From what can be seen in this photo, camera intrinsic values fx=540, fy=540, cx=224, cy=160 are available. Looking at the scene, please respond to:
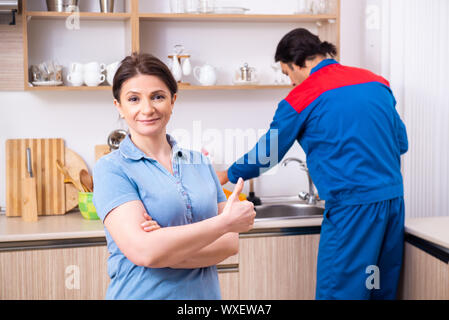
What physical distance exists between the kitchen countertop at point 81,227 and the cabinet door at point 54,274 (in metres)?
0.06

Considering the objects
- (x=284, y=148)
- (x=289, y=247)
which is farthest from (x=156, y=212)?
(x=289, y=247)

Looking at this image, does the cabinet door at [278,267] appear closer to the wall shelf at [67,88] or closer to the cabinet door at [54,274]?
the cabinet door at [54,274]

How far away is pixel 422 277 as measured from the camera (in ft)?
7.13

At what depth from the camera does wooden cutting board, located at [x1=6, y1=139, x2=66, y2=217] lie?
2.70 m

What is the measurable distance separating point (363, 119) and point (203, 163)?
0.97 metres

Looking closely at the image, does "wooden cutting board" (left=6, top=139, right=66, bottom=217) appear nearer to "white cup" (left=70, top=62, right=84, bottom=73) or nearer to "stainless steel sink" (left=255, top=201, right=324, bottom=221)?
"white cup" (left=70, top=62, right=84, bottom=73)

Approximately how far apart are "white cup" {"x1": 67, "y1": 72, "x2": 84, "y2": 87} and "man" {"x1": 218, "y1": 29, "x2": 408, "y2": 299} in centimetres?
100

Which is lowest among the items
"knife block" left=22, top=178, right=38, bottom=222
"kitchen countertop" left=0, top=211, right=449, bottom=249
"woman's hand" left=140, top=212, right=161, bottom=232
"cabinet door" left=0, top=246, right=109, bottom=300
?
"cabinet door" left=0, top=246, right=109, bottom=300

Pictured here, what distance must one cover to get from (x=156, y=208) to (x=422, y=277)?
1361 millimetres

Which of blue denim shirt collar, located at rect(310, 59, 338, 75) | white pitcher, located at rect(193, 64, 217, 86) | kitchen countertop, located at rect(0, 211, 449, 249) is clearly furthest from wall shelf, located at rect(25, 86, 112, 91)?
blue denim shirt collar, located at rect(310, 59, 338, 75)

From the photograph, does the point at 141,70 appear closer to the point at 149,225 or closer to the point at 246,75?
the point at 149,225

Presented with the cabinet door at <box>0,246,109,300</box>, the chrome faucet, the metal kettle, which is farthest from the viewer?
the chrome faucet

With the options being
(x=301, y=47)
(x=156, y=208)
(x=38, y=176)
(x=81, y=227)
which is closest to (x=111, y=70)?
(x=38, y=176)
